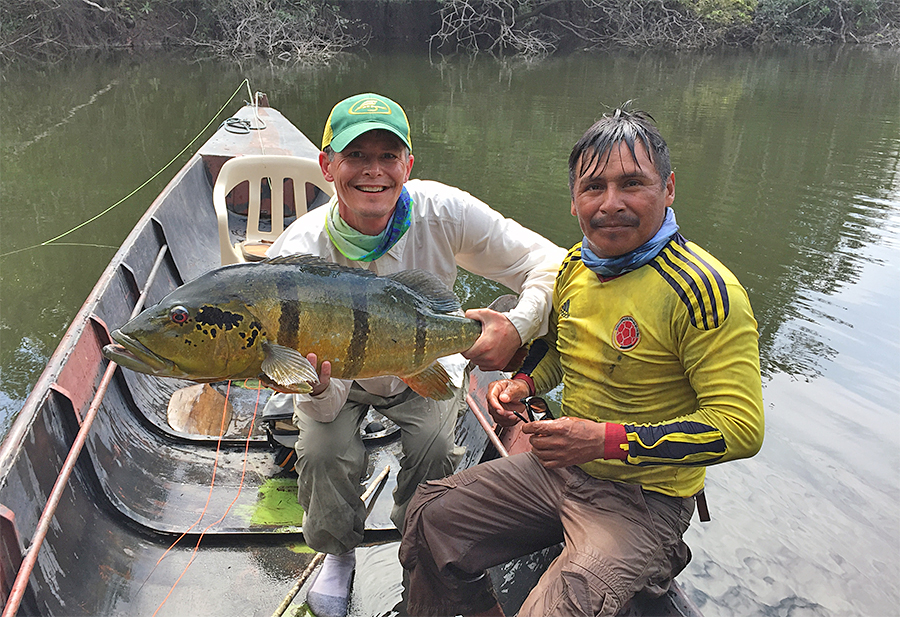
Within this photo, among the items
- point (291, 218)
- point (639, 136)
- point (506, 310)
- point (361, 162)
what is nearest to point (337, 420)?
point (506, 310)

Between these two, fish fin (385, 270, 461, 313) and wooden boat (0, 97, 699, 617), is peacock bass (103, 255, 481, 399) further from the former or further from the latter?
wooden boat (0, 97, 699, 617)

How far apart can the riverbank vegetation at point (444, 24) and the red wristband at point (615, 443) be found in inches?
1074

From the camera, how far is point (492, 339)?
241 centimetres

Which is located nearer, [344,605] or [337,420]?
[337,420]

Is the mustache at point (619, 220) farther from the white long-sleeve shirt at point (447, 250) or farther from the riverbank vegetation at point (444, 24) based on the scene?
the riverbank vegetation at point (444, 24)

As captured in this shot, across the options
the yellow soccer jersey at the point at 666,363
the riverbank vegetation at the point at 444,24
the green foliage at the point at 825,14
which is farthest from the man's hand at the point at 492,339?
the green foliage at the point at 825,14

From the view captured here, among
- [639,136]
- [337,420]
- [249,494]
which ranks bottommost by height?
[249,494]

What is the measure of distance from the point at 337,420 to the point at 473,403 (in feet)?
4.42

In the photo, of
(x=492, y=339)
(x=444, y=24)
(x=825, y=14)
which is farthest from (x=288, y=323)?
(x=825, y=14)

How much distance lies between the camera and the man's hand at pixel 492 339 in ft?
7.91

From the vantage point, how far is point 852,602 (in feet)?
13.6

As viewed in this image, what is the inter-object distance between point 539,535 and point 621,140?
1457 mm

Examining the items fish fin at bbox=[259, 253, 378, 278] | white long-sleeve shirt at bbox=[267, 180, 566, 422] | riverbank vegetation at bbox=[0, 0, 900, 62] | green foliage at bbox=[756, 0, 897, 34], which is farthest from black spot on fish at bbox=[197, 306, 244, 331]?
green foliage at bbox=[756, 0, 897, 34]

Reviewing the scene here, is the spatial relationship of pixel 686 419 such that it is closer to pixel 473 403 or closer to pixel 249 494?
pixel 473 403
